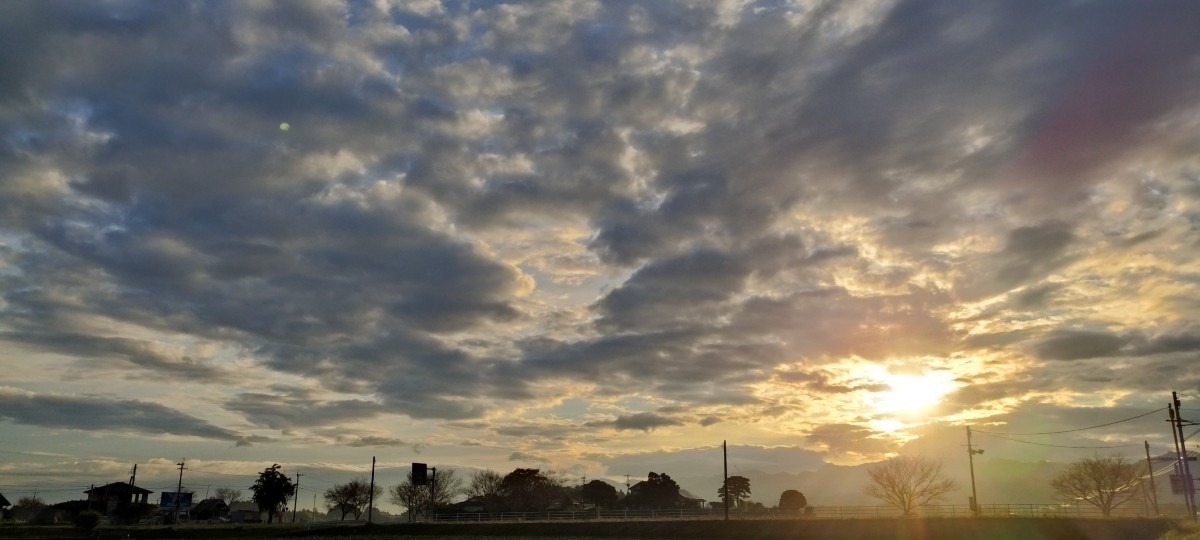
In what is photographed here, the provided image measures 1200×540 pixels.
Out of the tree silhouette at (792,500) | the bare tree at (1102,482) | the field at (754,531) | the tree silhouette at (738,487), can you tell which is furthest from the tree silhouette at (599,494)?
the bare tree at (1102,482)

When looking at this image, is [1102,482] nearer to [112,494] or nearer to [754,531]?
[754,531]

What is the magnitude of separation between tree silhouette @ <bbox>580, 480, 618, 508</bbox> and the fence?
4061 cm

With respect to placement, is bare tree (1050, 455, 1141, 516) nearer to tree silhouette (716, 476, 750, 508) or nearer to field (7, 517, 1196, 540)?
field (7, 517, 1196, 540)

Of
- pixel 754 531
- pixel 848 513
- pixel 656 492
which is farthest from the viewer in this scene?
pixel 656 492

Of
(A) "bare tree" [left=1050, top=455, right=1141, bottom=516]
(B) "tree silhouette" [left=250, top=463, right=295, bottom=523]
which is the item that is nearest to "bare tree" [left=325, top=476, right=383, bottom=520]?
(B) "tree silhouette" [left=250, top=463, right=295, bottom=523]

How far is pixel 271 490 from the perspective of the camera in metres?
138

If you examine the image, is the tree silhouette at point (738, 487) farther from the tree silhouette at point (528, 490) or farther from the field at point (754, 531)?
the field at point (754, 531)

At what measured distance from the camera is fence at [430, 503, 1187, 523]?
258 ft

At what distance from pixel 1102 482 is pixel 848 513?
4209 cm

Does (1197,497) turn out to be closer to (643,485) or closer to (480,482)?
(643,485)

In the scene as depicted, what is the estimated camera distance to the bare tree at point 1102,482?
104m

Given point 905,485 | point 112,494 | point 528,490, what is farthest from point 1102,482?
point 112,494

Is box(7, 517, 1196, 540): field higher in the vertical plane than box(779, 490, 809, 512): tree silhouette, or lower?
lower

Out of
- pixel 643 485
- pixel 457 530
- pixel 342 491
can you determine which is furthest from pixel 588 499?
pixel 457 530
